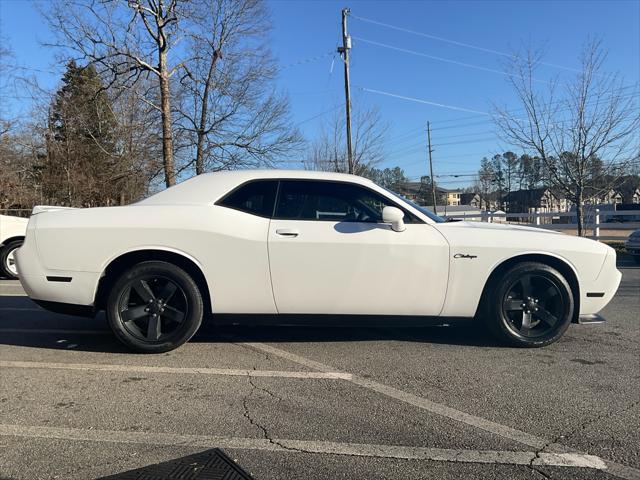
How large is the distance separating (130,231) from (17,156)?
26969mm

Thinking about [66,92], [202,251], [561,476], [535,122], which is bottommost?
[561,476]

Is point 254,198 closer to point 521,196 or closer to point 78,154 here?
point 78,154

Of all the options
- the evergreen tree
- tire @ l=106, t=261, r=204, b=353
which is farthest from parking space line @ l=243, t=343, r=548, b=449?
the evergreen tree

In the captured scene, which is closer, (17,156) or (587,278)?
(587,278)

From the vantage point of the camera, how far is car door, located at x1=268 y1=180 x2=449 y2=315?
4320mm

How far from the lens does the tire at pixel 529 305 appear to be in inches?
175

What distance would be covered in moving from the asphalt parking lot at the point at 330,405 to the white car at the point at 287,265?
1.35ft

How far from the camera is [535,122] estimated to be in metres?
14.4

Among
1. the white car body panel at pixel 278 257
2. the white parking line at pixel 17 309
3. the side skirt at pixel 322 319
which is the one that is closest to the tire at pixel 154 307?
the white car body panel at pixel 278 257

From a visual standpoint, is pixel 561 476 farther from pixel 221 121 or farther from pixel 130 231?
pixel 221 121

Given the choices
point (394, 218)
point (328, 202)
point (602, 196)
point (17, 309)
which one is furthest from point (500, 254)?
point (602, 196)

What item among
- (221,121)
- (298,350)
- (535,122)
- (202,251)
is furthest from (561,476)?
(221,121)

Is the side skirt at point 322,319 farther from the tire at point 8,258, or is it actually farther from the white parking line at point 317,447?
the tire at point 8,258

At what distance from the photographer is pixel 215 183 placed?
4609 mm
